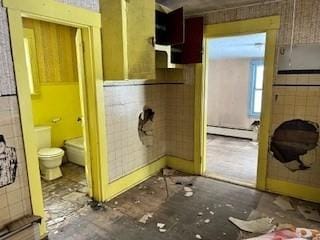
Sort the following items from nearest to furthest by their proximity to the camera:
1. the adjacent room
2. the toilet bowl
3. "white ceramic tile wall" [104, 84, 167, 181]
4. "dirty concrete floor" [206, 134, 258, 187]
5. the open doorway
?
the adjacent room, "white ceramic tile wall" [104, 84, 167, 181], the toilet bowl, "dirty concrete floor" [206, 134, 258, 187], the open doorway

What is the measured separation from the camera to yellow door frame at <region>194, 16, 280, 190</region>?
2498 millimetres

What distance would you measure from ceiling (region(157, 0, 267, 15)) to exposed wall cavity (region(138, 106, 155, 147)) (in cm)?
128

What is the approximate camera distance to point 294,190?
2.62m

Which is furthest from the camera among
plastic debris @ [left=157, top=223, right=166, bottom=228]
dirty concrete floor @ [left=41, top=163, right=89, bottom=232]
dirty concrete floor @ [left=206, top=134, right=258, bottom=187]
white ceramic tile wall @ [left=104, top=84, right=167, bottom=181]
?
dirty concrete floor @ [left=206, top=134, right=258, bottom=187]

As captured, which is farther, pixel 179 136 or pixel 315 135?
pixel 179 136

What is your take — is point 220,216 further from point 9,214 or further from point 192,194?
point 9,214

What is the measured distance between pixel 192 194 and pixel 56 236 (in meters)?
1.49

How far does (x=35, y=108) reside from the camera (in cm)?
335

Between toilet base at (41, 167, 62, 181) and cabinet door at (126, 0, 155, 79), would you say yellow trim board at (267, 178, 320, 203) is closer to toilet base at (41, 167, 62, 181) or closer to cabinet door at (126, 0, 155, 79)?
cabinet door at (126, 0, 155, 79)

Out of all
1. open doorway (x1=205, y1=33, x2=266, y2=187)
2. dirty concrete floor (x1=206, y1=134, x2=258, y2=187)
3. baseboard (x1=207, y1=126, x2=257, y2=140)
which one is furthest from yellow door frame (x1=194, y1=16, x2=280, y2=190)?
baseboard (x1=207, y1=126, x2=257, y2=140)

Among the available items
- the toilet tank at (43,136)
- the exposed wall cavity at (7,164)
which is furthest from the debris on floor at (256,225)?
the toilet tank at (43,136)

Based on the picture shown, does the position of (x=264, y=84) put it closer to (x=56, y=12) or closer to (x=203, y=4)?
(x=203, y=4)

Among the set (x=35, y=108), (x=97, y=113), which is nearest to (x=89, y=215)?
(x=97, y=113)

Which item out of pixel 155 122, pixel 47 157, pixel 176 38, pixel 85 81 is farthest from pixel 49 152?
pixel 176 38
